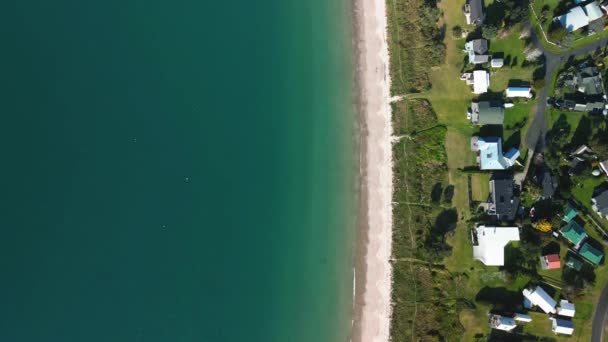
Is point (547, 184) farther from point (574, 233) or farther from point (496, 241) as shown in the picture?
point (496, 241)

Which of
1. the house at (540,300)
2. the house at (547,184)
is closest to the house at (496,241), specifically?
the house at (540,300)

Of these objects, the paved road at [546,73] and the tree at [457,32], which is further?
the tree at [457,32]

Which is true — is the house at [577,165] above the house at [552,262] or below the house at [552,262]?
above

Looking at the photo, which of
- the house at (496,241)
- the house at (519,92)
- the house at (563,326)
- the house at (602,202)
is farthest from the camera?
the house at (519,92)

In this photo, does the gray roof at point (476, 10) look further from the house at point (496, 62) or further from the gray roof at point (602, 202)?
the gray roof at point (602, 202)

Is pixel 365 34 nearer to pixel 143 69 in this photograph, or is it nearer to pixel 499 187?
pixel 499 187

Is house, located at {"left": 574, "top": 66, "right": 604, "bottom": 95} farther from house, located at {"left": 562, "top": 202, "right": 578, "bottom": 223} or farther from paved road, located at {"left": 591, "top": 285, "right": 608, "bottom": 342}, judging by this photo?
paved road, located at {"left": 591, "top": 285, "right": 608, "bottom": 342}
